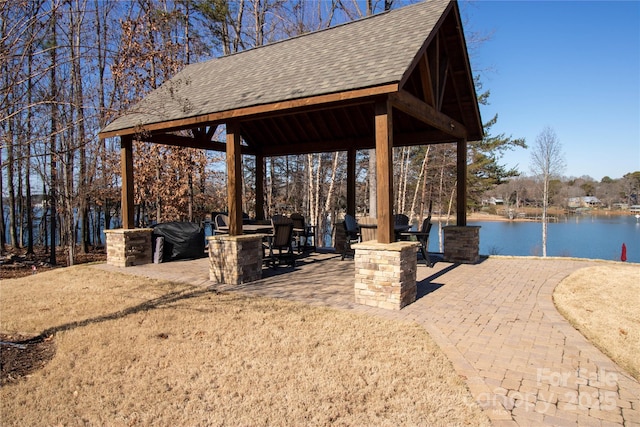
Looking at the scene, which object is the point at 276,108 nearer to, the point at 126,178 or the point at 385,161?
the point at 385,161

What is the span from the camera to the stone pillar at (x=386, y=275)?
4.88m

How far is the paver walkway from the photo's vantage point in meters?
2.70

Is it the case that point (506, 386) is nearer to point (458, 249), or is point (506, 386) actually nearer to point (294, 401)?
point (294, 401)

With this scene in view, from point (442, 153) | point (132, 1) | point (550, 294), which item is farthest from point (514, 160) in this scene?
point (132, 1)

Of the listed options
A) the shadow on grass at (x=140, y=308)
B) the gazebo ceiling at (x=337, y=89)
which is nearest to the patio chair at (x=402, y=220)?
the gazebo ceiling at (x=337, y=89)

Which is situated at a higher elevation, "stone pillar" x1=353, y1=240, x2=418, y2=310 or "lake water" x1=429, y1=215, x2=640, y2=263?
"stone pillar" x1=353, y1=240, x2=418, y2=310

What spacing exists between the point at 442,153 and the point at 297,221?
14792mm

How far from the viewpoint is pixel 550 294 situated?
567cm

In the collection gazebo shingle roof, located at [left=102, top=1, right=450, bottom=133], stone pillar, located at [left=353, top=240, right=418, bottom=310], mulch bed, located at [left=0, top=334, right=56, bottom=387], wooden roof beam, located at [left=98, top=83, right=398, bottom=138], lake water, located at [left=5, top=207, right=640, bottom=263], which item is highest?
gazebo shingle roof, located at [left=102, top=1, right=450, bottom=133]

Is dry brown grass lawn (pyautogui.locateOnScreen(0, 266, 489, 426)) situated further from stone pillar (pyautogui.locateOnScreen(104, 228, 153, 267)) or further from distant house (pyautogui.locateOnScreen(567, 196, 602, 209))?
distant house (pyautogui.locateOnScreen(567, 196, 602, 209))

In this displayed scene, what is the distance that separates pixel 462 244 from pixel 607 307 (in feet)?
11.5

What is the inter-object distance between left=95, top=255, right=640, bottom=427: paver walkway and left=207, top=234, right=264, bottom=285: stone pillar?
0.25 m

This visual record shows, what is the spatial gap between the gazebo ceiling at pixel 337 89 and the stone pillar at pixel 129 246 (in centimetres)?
214

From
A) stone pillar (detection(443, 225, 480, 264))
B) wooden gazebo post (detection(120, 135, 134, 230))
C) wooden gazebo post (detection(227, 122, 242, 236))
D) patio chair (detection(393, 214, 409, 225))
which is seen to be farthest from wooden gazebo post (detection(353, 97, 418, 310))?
wooden gazebo post (detection(120, 135, 134, 230))
